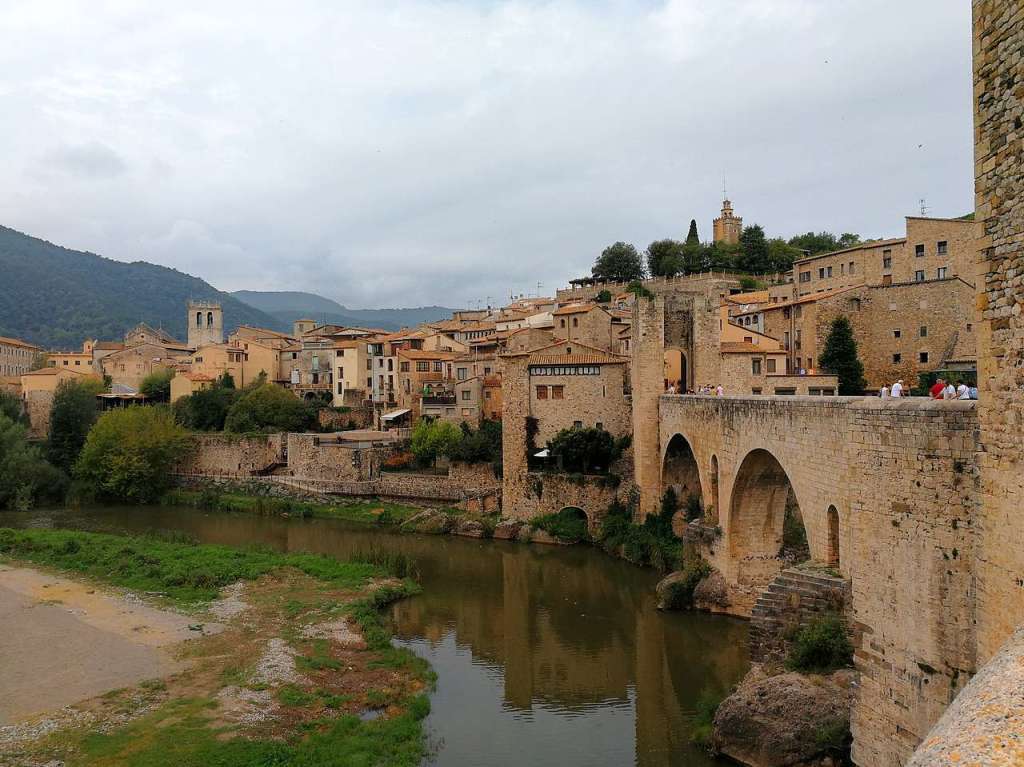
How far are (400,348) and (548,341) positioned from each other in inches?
520

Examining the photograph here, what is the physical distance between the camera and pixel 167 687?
1453 centimetres

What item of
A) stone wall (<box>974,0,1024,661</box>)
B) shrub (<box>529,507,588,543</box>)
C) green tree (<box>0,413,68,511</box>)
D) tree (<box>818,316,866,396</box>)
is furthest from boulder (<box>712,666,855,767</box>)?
green tree (<box>0,413,68,511</box>)

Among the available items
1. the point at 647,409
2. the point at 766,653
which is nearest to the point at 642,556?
the point at 647,409

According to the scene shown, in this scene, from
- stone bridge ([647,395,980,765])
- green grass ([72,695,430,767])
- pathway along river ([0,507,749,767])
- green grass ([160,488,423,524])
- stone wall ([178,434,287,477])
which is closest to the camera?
stone bridge ([647,395,980,765])

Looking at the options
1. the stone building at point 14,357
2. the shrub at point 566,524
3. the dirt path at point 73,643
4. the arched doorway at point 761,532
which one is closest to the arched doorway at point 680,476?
the shrub at point 566,524

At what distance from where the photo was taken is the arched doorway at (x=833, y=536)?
12.5 metres

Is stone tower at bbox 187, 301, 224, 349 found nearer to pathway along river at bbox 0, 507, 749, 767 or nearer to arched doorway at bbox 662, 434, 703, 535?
pathway along river at bbox 0, 507, 749, 767

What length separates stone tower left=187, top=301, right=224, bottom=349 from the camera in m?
87.0

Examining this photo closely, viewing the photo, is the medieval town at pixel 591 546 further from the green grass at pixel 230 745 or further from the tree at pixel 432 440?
the tree at pixel 432 440

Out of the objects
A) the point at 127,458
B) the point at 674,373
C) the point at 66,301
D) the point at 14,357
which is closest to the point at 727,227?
the point at 674,373

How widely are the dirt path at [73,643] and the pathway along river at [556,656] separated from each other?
5778 millimetres

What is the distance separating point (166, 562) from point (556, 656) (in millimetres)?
14041

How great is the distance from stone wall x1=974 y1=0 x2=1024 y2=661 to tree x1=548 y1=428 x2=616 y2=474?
23.7 m

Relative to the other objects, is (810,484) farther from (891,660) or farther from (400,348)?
(400,348)
